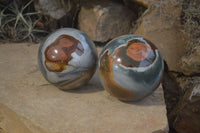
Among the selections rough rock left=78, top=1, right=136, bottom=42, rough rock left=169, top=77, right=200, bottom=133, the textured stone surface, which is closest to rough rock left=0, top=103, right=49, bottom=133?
the textured stone surface

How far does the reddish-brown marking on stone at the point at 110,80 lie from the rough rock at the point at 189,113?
0.73 meters

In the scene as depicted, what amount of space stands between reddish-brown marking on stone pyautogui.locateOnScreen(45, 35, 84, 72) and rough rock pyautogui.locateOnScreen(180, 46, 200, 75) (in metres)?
1.08

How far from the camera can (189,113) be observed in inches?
85.1

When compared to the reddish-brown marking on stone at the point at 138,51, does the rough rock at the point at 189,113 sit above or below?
below

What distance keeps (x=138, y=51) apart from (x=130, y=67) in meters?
0.11

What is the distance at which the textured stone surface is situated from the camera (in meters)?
1.52

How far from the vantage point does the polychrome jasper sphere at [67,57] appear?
1687 millimetres

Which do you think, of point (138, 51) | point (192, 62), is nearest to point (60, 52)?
point (138, 51)

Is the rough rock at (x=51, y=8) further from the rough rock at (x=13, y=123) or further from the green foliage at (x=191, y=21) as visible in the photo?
the rough rock at (x=13, y=123)

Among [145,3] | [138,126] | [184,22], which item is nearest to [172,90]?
[184,22]

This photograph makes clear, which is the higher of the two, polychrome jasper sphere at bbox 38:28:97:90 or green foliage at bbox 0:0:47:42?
polychrome jasper sphere at bbox 38:28:97:90

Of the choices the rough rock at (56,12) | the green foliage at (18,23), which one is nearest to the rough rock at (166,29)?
the rough rock at (56,12)

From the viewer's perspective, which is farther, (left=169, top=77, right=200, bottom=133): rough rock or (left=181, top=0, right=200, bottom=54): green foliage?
(left=181, top=0, right=200, bottom=54): green foliage

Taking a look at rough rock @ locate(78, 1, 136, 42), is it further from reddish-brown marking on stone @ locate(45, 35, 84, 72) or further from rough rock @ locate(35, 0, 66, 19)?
reddish-brown marking on stone @ locate(45, 35, 84, 72)
